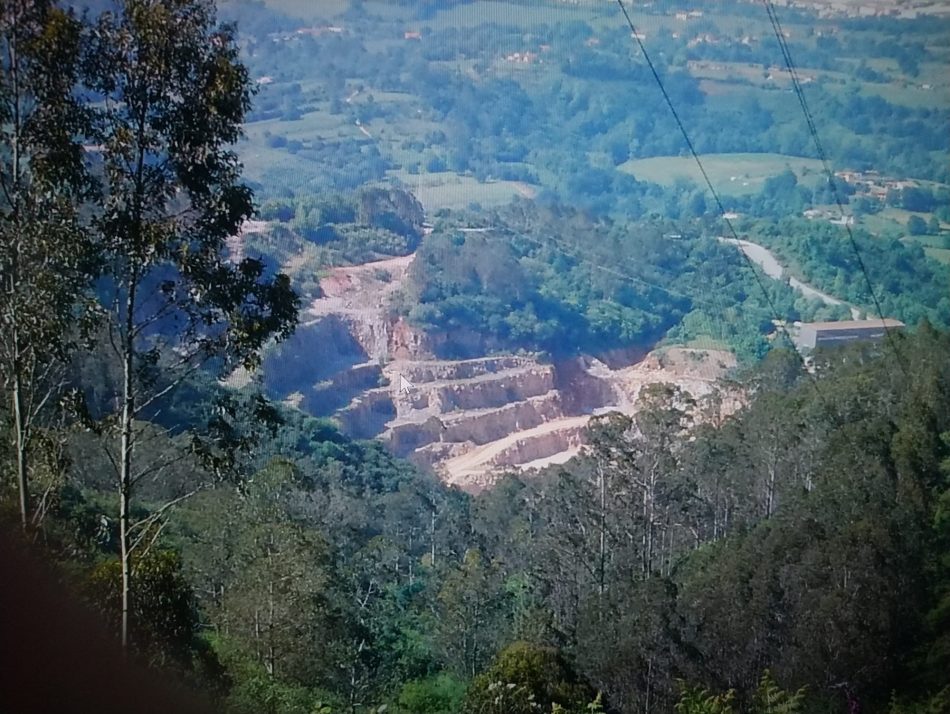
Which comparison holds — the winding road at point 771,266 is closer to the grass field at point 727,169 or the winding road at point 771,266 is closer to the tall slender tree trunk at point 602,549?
the grass field at point 727,169

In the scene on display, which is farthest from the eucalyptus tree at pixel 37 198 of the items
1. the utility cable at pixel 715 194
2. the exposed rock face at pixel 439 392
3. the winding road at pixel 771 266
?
the winding road at pixel 771 266

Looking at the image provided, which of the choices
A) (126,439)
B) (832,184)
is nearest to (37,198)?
(126,439)

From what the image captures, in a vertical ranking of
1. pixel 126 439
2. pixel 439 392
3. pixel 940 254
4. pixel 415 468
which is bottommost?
pixel 126 439

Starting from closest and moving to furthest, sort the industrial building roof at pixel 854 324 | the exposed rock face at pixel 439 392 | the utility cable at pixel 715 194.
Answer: the exposed rock face at pixel 439 392, the utility cable at pixel 715 194, the industrial building roof at pixel 854 324

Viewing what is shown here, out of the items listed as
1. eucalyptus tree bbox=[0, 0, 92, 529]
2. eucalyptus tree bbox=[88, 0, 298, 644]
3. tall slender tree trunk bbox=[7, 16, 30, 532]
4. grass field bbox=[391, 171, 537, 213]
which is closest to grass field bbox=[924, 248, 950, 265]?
grass field bbox=[391, 171, 537, 213]

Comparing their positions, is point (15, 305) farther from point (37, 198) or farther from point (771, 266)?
point (771, 266)

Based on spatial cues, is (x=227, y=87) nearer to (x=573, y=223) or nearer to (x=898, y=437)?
(x=573, y=223)

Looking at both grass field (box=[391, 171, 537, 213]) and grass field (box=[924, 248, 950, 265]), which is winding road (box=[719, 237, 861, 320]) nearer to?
grass field (box=[924, 248, 950, 265])
